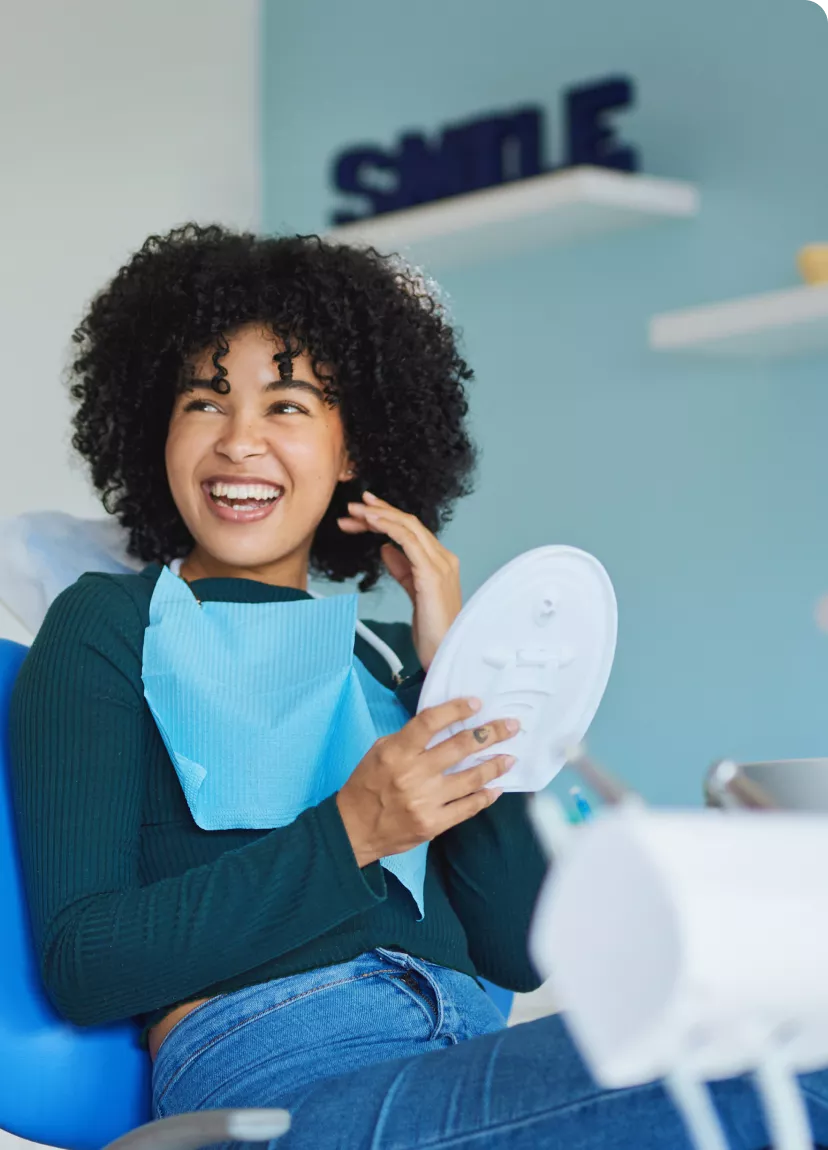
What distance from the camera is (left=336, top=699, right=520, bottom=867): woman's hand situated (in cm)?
104

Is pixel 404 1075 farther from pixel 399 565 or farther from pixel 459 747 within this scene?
pixel 399 565

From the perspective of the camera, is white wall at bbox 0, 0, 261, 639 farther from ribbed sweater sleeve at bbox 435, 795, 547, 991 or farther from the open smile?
ribbed sweater sleeve at bbox 435, 795, 547, 991

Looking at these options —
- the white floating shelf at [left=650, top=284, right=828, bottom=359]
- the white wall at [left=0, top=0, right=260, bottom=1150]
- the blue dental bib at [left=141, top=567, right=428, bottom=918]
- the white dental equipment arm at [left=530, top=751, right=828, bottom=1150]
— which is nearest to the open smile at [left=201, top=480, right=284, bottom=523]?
the blue dental bib at [left=141, top=567, right=428, bottom=918]

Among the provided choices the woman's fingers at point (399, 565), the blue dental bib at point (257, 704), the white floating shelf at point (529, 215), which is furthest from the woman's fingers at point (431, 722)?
the white floating shelf at point (529, 215)

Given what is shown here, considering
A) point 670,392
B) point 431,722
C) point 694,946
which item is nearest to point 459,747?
point 431,722

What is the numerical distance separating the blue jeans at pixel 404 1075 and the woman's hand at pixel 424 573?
1.05 feet

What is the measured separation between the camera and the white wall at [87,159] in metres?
3.39

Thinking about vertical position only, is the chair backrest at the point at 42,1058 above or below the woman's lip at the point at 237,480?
below

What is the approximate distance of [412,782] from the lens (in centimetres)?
105

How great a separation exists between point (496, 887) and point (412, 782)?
14.5 inches

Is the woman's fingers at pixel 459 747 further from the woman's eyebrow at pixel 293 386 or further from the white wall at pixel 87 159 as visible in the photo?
the white wall at pixel 87 159

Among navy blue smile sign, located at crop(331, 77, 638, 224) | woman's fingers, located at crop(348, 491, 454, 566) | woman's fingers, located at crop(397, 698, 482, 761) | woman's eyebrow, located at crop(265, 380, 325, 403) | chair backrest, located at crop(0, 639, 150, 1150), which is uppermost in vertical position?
navy blue smile sign, located at crop(331, 77, 638, 224)

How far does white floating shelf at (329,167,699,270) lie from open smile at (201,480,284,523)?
4.56ft

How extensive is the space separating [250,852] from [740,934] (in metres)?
0.65
